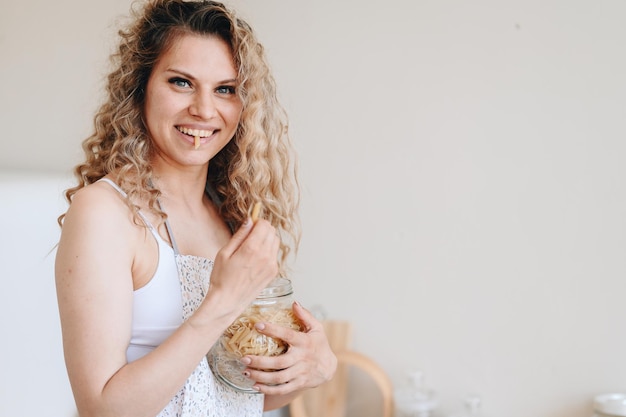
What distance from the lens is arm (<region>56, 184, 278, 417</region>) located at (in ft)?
3.25

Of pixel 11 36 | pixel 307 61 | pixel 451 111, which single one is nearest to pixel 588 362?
pixel 451 111

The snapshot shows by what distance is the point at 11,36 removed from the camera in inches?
90.4

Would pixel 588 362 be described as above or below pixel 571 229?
below

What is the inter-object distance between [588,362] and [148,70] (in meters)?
1.36

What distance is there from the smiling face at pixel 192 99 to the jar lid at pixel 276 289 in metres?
0.23

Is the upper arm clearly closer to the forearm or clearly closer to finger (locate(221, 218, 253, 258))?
the forearm

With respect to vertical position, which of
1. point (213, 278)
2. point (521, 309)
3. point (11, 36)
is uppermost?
point (11, 36)

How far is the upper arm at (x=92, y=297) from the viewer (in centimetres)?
100

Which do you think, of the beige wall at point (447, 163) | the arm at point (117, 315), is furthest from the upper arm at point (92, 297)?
the beige wall at point (447, 163)

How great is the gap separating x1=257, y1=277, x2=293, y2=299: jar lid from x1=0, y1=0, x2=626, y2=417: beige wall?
1068 mm

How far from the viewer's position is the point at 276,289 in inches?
44.3

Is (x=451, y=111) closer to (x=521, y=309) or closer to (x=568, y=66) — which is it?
(x=568, y=66)

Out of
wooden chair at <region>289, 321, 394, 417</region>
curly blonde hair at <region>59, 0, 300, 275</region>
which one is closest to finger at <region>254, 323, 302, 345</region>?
curly blonde hair at <region>59, 0, 300, 275</region>

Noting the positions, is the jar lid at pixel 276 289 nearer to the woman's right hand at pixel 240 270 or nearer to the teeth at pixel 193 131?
the woman's right hand at pixel 240 270
